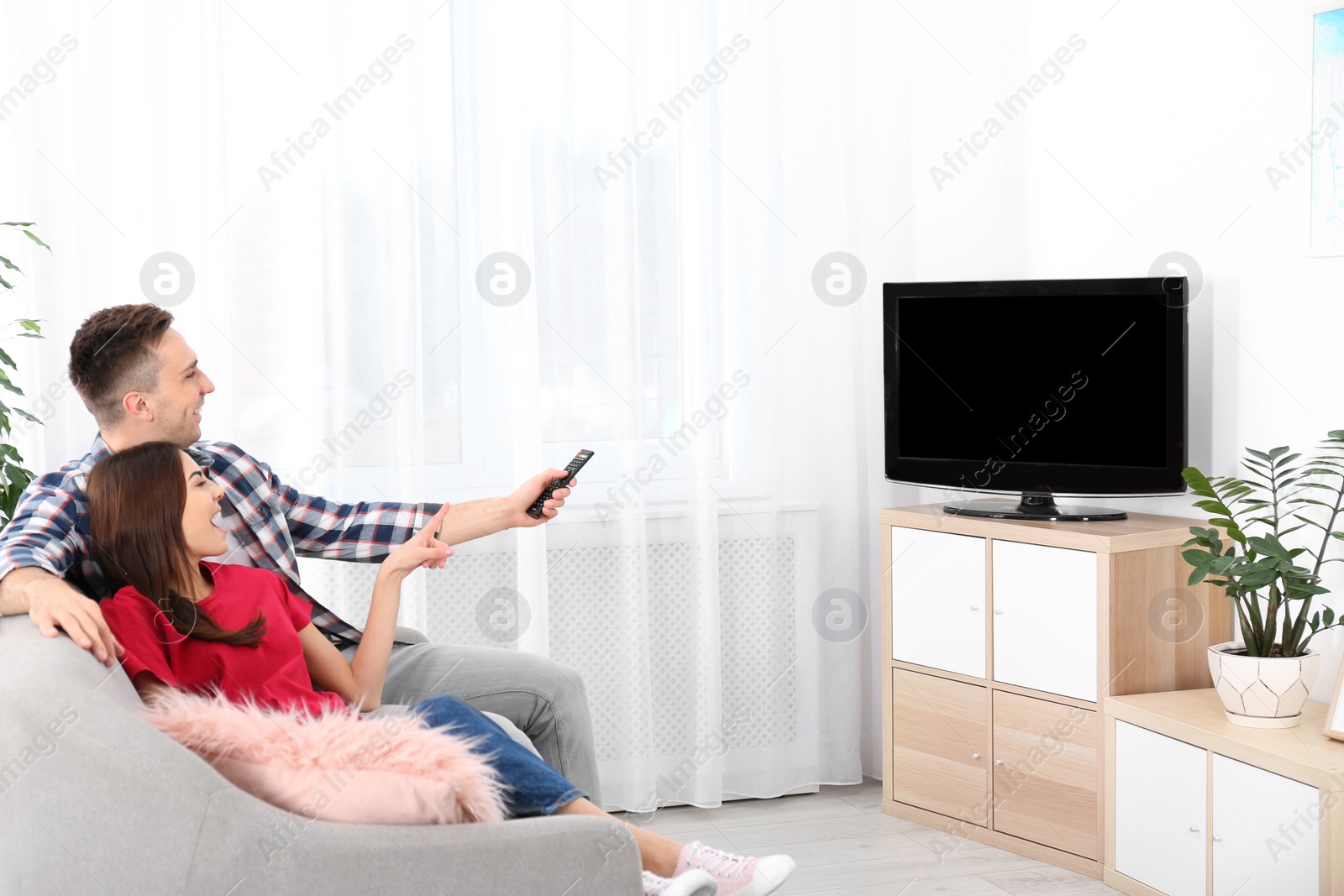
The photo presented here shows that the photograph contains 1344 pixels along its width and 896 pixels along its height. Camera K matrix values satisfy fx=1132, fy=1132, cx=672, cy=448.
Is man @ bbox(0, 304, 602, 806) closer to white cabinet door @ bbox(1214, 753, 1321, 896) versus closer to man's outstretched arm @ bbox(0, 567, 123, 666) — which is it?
man's outstretched arm @ bbox(0, 567, 123, 666)

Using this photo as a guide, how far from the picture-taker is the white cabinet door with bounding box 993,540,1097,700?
2.52m

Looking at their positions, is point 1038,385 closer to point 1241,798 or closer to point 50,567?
point 1241,798

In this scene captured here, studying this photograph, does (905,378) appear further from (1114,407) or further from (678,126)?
(678,126)

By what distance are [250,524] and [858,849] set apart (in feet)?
5.26

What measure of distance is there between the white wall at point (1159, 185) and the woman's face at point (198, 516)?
1.95 metres

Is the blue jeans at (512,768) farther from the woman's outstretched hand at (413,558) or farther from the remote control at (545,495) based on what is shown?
the remote control at (545,495)

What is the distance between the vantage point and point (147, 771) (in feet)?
4.00

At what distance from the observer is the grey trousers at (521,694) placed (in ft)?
7.05

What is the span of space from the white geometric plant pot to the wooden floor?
0.53 meters

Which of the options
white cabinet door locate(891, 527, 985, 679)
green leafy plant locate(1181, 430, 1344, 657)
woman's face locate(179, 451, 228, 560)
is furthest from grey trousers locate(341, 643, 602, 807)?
green leafy plant locate(1181, 430, 1344, 657)

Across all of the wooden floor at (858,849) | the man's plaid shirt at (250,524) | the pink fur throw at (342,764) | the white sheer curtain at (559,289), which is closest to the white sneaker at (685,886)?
the pink fur throw at (342,764)

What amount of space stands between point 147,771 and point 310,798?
6.8 inches

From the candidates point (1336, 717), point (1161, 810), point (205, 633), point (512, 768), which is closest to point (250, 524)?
point (205, 633)

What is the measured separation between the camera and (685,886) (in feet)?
4.70
